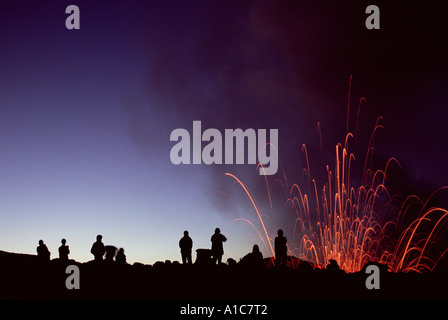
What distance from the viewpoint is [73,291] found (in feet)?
71.4

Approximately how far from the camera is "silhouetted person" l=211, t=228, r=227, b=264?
25.7 metres

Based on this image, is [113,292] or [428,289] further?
[428,289]

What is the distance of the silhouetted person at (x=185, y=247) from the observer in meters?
26.3

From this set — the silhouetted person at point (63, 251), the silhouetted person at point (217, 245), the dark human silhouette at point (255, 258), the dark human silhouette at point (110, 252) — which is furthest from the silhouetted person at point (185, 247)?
the silhouetted person at point (63, 251)

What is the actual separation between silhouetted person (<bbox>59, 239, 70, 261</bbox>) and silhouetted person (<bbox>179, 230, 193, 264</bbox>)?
8.31 metres

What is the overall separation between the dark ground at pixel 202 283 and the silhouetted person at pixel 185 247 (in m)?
0.65

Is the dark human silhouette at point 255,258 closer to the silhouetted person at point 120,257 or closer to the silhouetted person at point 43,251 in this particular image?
the silhouetted person at point 120,257

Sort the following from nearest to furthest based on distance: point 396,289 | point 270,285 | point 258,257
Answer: point 270,285, point 396,289, point 258,257

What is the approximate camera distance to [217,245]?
25703mm

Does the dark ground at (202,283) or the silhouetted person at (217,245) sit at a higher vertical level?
the silhouetted person at (217,245)

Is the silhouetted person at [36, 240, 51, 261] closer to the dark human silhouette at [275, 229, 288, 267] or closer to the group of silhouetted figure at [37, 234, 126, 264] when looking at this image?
the group of silhouetted figure at [37, 234, 126, 264]
